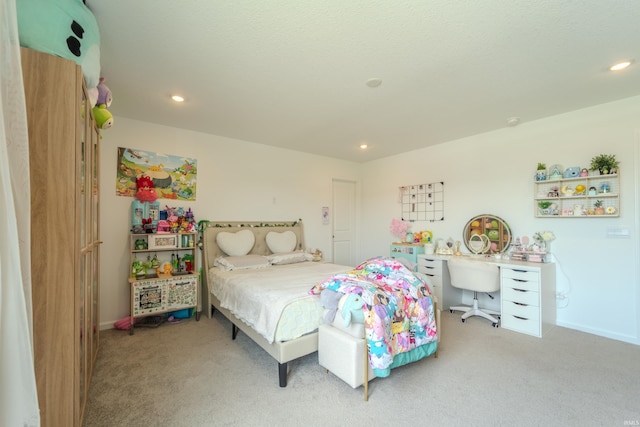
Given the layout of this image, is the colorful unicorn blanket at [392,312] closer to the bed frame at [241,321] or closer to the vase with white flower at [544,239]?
the bed frame at [241,321]

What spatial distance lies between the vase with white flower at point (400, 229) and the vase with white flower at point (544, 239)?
72.6 inches

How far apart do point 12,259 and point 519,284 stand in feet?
13.2

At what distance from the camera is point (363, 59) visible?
2.14 meters

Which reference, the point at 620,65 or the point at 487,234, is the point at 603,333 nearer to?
the point at 487,234

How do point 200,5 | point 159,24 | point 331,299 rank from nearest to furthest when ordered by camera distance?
point 200,5 → point 159,24 → point 331,299

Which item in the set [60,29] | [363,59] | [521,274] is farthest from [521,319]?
[60,29]

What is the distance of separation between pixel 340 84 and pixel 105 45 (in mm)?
1851

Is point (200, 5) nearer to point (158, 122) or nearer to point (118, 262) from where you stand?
point (158, 122)

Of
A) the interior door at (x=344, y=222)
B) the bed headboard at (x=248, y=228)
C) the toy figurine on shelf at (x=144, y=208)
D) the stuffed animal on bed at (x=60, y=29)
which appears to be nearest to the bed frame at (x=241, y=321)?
the bed headboard at (x=248, y=228)

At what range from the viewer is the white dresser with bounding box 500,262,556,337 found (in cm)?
299

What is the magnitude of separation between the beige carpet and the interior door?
292 centimetres

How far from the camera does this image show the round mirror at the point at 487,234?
3.73m

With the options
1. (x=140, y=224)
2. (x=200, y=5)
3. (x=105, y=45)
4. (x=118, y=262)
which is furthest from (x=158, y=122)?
(x=200, y=5)

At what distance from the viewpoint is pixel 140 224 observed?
11.0 feet
